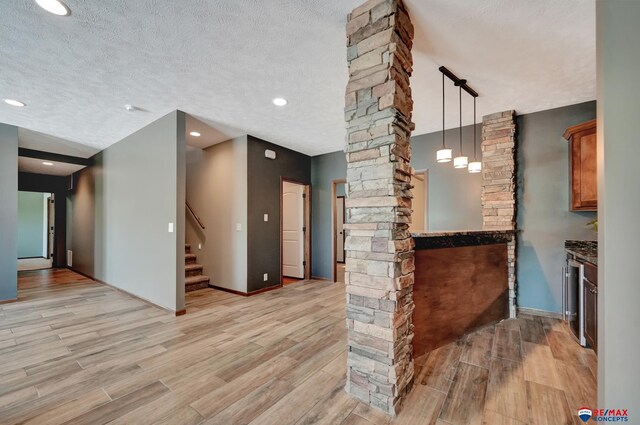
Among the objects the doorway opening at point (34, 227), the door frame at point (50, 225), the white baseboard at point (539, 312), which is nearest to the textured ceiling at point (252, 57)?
the white baseboard at point (539, 312)

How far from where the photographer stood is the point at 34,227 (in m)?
8.96

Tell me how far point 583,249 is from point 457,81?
87.6 inches

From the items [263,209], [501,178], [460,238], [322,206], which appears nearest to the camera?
[460,238]

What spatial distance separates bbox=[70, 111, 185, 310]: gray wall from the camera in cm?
346

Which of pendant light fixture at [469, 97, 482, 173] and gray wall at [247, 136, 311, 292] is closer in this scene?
pendant light fixture at [469, 97, 482, 173]

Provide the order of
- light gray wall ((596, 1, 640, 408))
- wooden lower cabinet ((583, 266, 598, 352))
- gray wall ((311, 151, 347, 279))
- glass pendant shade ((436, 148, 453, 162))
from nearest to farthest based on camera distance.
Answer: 1. light gray wall ((596, 1, 640, 408))
2. wooden lower cabinet ((583, 266, 598, 352))
3. glass pendant shade ((436, 148, 453, 162))
4. gray wall ((311, 151, 347, 279))

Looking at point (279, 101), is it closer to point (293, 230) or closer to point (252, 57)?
point (252, 57)

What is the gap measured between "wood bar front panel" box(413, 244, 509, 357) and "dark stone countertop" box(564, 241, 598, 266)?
659mm

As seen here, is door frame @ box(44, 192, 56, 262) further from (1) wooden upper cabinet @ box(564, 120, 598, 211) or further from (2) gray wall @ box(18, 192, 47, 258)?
(1) wooden upper cabinet @ box(564, 120, 598, 211)

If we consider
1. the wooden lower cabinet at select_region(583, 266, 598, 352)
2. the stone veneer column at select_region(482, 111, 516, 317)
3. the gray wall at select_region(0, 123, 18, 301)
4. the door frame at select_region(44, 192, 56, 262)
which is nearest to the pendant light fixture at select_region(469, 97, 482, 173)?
the stone veneer column at select_region(482, 111, 516, 317)

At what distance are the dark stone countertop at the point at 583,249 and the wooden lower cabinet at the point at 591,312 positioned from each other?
0.31 ft

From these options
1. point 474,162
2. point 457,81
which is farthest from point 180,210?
point 474,162

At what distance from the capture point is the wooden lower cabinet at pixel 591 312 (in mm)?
2242

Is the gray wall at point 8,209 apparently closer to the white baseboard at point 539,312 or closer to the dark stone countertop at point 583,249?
the dark stone countertop at point 583,249
